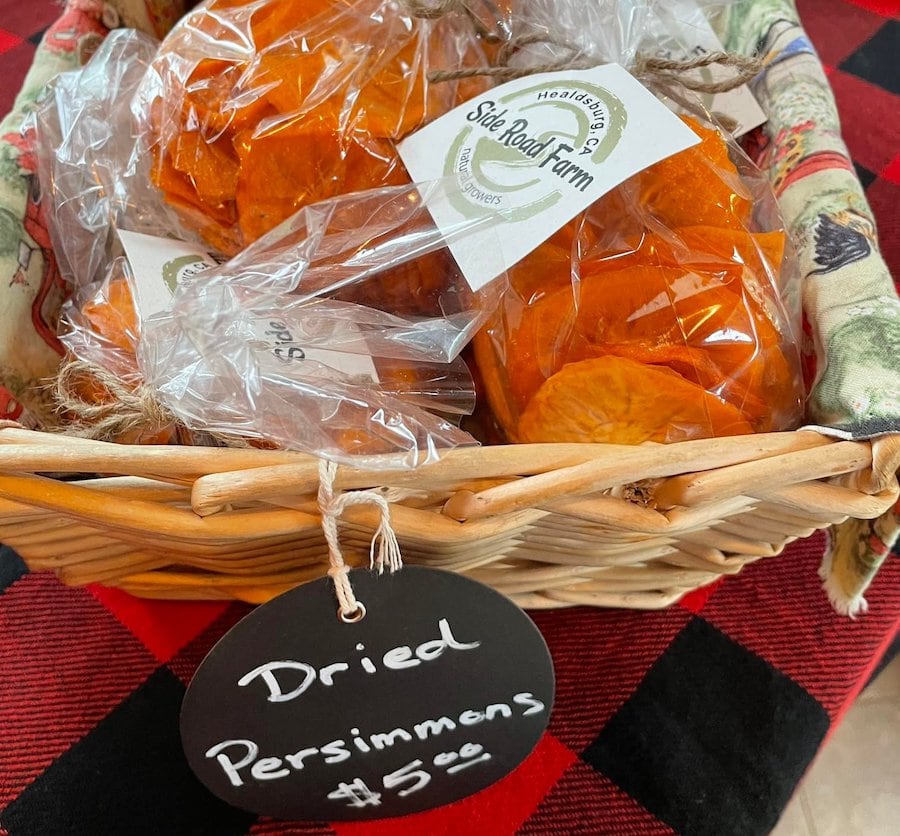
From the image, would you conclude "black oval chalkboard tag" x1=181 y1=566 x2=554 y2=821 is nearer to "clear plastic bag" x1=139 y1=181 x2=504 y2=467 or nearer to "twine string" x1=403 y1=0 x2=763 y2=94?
"clear plastic bag" x1=139 y1=181 x2=504 y2=467

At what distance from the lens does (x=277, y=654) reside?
0.40 meters

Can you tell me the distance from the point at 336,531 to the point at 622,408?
186 mm

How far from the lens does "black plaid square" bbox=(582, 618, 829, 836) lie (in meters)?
0.52

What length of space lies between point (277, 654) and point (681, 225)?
379 mm

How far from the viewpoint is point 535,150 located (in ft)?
1.72

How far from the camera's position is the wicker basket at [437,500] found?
0.37 meters

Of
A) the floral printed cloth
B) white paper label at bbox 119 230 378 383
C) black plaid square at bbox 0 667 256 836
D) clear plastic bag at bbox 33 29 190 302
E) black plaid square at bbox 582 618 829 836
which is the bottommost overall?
black plaid square at bbox 582 618 829 836

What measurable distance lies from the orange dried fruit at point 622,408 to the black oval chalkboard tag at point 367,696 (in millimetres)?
110

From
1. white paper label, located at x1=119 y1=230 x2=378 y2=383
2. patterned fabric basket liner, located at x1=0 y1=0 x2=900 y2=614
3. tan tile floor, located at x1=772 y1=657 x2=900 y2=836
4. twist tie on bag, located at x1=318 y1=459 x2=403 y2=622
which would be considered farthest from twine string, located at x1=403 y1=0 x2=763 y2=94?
tan tile floor, located at x1=772 y1=657 x2=900 y2=836

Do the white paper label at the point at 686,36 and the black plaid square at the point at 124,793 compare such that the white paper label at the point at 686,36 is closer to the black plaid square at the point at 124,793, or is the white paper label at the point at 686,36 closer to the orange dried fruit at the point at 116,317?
the orange dried fruit at the point at 116,317

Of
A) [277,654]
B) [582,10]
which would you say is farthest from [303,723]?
[582,10]

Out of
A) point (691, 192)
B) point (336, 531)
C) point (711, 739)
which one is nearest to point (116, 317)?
point (336, 531)

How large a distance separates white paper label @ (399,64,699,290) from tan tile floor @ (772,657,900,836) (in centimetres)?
84

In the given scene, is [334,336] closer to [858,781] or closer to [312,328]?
[312,328]
